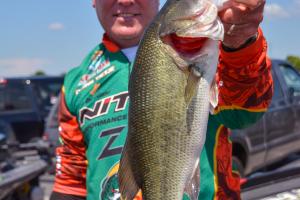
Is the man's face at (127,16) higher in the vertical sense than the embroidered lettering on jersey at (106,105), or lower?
higher

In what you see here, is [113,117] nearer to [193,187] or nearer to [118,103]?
[118,103]

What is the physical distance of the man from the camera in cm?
233

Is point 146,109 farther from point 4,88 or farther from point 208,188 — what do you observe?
point 4,88

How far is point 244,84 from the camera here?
239 centimetres

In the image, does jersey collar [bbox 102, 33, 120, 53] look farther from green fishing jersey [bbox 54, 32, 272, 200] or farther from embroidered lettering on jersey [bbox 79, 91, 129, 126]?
embroidered lettering on jersey [bbox 79, 91, 129, 126]

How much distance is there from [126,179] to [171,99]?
376mm

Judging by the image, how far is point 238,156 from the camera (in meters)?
8.71

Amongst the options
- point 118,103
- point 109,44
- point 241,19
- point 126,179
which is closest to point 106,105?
point 118,103

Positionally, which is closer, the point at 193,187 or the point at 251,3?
the point at 251,3

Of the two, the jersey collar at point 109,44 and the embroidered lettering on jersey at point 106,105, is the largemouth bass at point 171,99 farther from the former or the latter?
the jersey collar at point 109,44

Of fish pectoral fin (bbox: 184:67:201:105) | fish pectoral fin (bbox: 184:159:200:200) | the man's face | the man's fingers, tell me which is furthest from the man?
fish pectoral fin (bbox: 184:159:200:200)

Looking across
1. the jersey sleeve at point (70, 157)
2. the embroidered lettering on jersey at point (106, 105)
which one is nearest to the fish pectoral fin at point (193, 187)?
the embroidered lettering on jersey at point (106, 105)

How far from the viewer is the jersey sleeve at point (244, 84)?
228 centimetres

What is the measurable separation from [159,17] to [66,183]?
1.49m
